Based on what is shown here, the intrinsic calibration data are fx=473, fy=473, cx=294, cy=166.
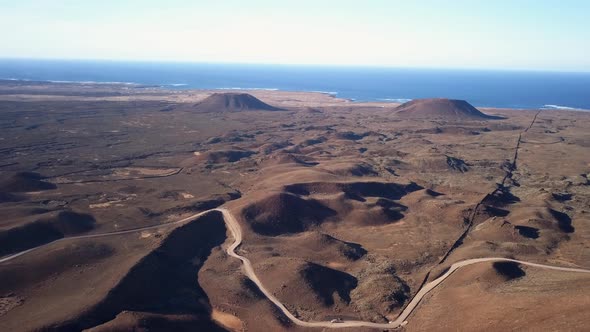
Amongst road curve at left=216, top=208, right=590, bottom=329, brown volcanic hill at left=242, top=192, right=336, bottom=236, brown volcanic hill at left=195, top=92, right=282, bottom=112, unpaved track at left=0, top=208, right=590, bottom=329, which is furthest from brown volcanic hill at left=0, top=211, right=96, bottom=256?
brown volcanic hill at left=195, top=92, right=282, bottom=112

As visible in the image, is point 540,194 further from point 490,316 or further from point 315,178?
point 490,316

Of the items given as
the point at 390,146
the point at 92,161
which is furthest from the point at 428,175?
the point at 92,161

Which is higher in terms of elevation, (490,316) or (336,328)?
(490,316)

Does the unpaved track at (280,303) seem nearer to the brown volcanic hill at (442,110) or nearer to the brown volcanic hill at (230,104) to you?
the brown volcanic hill at (230,104)

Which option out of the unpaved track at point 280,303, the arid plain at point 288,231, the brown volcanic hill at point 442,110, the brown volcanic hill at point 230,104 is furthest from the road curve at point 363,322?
the brown volcanic hill at point 442,110

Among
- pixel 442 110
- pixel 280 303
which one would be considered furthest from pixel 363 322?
pixel 442 110

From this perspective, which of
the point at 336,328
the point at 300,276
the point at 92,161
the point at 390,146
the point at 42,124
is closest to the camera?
the point at 336,328
